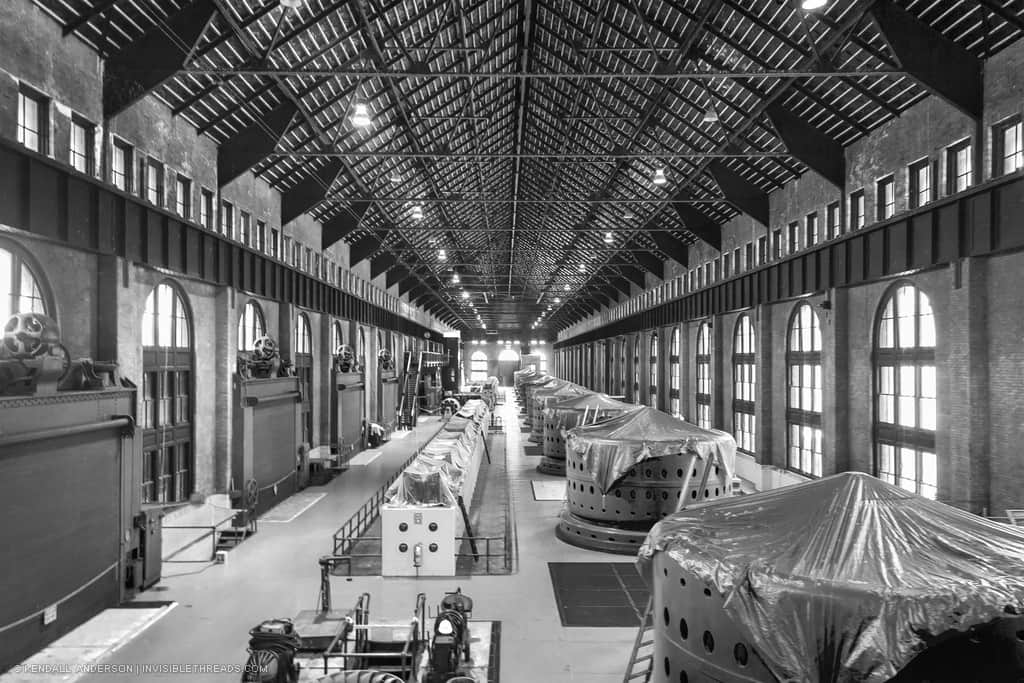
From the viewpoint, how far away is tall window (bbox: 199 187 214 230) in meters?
20.6

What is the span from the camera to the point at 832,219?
882 inches

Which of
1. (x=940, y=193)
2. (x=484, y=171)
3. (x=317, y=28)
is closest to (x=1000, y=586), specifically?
(x=940, y=193)

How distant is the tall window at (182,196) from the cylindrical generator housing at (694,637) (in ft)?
54.9

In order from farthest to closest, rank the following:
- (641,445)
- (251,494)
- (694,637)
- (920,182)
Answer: (251,494), (920,182), (641,445), (694,637)

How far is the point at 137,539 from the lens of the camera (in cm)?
1403

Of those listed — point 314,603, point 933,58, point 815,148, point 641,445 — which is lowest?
point 314,603

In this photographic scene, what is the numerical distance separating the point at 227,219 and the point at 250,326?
12.2 ft

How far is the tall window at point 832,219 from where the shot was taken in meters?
22.1

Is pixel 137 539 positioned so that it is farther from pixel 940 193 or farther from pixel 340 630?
pixel 940 193

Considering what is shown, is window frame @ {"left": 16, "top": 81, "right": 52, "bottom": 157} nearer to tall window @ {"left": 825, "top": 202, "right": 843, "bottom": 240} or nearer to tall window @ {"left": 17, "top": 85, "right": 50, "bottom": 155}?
tall window @ {"left": 17, "top": 85, "right": 50, "bottom": 155}

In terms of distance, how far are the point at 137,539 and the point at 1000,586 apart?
14.2 metres

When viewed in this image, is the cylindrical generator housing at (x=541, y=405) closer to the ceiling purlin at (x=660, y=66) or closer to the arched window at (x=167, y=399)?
the ceiling purlin at (x=660, y=66)

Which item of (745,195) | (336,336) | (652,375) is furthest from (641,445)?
(652,375)

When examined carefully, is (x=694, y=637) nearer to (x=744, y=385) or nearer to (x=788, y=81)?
(x=788, y=81)
